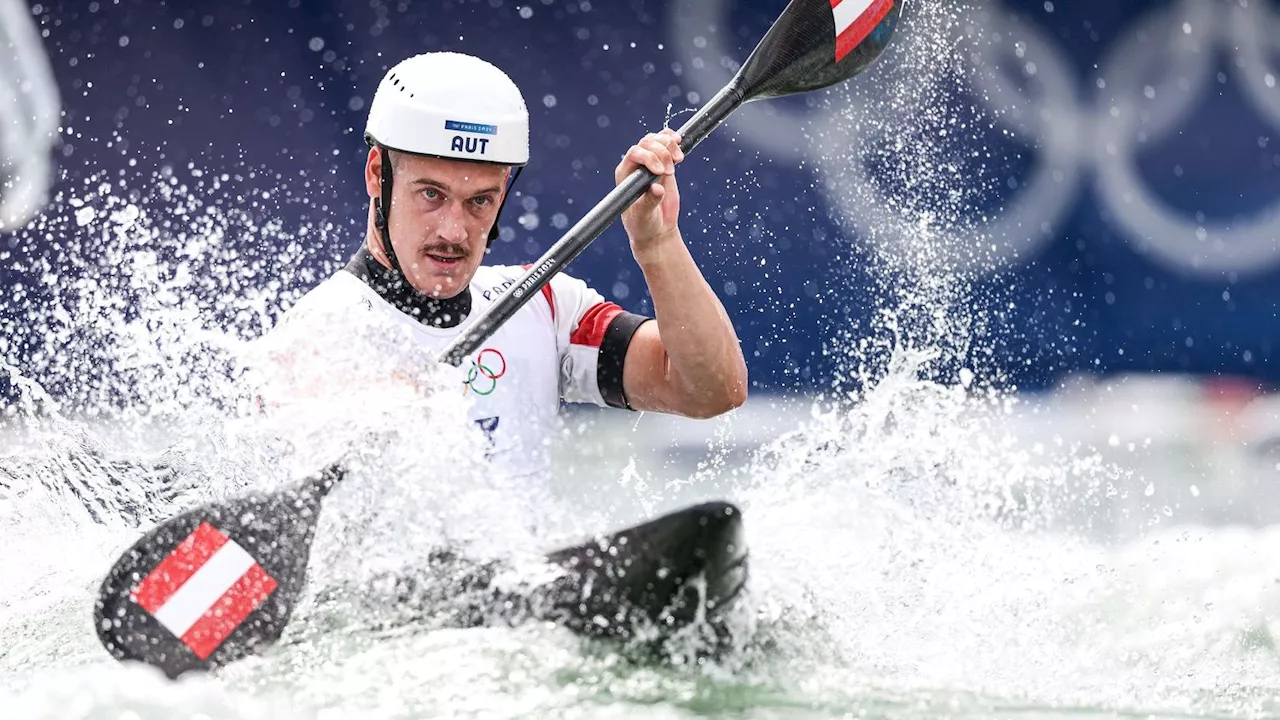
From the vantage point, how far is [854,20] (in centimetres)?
281

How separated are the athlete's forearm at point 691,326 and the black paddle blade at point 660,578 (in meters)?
0.64

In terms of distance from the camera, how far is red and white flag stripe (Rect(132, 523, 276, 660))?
2.12 meters

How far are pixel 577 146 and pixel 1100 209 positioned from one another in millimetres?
2276

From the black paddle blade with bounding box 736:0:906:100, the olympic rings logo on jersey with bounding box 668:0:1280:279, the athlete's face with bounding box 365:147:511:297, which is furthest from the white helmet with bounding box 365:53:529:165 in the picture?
the olympic rings logo on jersey with bounding box 668:0:1280:279

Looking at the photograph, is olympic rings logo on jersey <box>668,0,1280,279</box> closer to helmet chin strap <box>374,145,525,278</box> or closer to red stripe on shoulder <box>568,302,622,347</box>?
red stripe on shoulder <box>568,302,622,347</box>

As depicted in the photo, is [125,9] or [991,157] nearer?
[125,9]

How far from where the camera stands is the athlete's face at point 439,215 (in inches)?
101

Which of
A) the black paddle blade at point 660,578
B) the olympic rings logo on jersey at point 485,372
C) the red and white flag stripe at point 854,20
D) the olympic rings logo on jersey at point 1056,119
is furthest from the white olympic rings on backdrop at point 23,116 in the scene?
the black paddle blade at point 660,578

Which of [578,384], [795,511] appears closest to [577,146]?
[578,384]

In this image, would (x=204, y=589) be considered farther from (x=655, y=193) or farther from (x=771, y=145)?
(x=771, y=145)

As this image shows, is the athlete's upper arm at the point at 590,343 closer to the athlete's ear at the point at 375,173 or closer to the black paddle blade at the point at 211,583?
the athlete's ear at the point at 375,173

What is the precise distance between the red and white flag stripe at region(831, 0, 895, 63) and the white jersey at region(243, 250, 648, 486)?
Result: 708mm

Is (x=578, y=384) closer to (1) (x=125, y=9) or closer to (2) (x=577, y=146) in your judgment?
(2) (x=577, y=146)

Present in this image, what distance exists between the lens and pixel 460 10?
564cm
